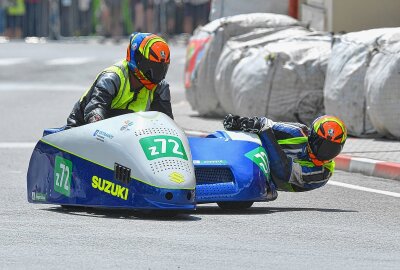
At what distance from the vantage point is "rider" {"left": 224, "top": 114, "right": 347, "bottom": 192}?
10.6 m

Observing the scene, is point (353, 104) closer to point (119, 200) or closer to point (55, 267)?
point (119, 200)

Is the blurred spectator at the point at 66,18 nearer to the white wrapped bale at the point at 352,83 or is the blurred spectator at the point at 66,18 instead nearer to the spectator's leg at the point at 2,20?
the spectator's leg at the point at 2,20

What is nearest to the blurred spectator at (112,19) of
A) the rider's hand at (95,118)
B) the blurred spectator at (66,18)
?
the blurred spectator at (66,18)

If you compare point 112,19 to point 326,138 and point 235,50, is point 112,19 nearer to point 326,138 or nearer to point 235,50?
point 235,50

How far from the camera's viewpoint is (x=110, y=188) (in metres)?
9.77

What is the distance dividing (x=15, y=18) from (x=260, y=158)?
103ft

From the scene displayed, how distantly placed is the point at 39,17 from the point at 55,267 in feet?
109

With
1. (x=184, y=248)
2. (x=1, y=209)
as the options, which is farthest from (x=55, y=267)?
(x=1, y=209)

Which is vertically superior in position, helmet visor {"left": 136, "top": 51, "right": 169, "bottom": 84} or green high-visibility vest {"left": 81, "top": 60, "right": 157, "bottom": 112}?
helmet visor {"left": 136, "top": 51, "right": 169, "bottom": 84}

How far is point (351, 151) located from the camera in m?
14.9

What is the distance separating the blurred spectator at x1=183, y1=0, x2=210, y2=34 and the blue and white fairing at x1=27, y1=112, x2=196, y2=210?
88.3 ft

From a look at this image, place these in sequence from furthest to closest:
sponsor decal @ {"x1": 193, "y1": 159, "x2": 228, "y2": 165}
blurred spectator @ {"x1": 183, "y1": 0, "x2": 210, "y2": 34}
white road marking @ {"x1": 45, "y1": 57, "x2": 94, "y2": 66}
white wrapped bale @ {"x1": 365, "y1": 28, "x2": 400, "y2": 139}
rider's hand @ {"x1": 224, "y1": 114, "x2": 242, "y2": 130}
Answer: blurred spectator @ {"x1": 183, "y1": 0, "x2": 210, "y2": 34}
white road marking @ {"x1": 45, "y1": 57, "x2": 94, "y2": 66}
white wrapped bale @ {"x1": 365, "y1": 28, "x2": 400, "y2": 139}
rider's hand @ {"x1": 224, "y1": 114, "x2": 242, "y2": 130}
sponsor decal @ {"x1": 193, "y1": 159, "x2": 228, "y2": 165}

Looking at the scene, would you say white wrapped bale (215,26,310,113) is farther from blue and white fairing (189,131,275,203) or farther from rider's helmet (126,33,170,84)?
blue and white fairing (189,131,275,203)

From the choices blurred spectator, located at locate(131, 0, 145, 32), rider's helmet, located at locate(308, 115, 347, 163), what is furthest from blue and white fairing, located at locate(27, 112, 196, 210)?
blurred spectator, located at locate(131, 0, 145, 32)
